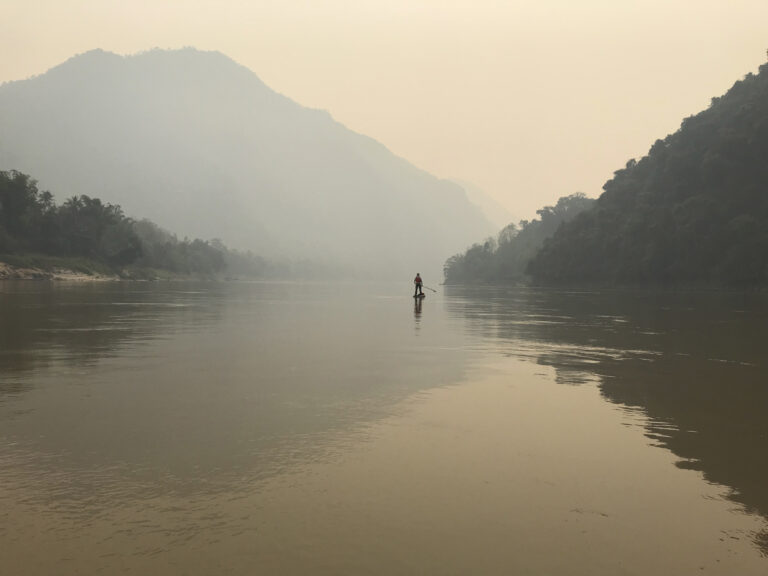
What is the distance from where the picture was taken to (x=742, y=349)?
22344mm

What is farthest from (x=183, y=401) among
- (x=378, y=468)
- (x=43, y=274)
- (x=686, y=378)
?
(x=43, y=274)

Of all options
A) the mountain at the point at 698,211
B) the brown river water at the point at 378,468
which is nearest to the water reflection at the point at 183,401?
the brown river water at the point at 378,468

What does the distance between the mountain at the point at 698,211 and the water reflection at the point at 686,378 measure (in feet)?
253

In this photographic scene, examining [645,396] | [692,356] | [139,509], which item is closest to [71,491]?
[139,509]

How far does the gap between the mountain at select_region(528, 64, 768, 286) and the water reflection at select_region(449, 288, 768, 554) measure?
76972 mm

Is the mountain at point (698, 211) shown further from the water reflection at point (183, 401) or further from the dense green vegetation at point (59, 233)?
the dense green vegetation at point (59, 233)

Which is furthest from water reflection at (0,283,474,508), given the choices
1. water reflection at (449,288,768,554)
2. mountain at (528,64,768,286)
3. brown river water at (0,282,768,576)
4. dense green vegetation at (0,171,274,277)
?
dense green vegetation at (0,171,274,277)

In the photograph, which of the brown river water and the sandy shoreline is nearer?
the brown river water

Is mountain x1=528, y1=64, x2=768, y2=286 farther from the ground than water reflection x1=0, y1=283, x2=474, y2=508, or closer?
farther from the ground

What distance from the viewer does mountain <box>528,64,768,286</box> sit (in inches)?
4001

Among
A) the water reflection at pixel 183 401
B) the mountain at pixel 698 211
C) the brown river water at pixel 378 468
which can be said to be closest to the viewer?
the brown river water at pixel 378 468

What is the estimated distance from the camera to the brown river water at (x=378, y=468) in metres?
5.49

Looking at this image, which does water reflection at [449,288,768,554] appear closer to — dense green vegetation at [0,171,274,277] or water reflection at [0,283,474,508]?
water reflection at [0,283,474,508]

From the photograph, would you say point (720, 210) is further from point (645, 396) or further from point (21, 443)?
point (21, 443)
